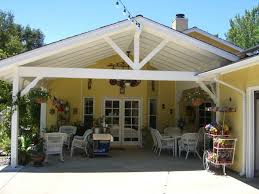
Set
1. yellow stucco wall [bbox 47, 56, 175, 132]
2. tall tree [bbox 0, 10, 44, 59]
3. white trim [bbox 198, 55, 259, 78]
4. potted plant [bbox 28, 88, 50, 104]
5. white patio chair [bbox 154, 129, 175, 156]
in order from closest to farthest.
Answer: white trim [bbox 198, 55, 259, 78] → potted plant [bbox 28, 88, 50, 104] → white patio chair [bbox 154, 129, 175, 156] → yellow stucco wall [bbox 47, 56, 175, 132] → tall tree [bbox 0, 10, 44, 59]

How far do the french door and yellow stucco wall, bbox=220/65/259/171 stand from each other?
238 inches

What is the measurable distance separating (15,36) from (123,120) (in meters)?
21.8

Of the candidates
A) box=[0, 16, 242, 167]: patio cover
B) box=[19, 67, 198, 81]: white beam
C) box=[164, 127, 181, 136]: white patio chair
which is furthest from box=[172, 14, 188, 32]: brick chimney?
box=[19, 67, 198, 81]: white beam

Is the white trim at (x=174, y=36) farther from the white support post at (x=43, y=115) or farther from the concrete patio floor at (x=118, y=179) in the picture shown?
the white support post at (x=43, y=115)

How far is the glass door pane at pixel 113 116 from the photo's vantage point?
1641cm

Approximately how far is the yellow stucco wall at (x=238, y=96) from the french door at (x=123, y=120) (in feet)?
19.8

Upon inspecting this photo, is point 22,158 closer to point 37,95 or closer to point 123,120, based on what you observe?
point 37,95

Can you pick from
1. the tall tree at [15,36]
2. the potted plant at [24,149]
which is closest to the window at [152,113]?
the potted plant at [24,149]

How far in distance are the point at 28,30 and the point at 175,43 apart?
99.2ft

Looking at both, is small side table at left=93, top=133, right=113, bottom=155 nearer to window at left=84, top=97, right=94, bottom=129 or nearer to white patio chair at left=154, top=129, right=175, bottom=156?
white patio chair at left=154, top=129, right=175, bottom=156

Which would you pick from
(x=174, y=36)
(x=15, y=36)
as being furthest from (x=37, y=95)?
(x=15, y=36)

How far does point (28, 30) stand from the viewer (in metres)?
39.2

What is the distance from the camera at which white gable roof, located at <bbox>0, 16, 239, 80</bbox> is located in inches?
412

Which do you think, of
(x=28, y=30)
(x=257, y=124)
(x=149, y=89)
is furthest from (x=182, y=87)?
(x=28, y=30)
